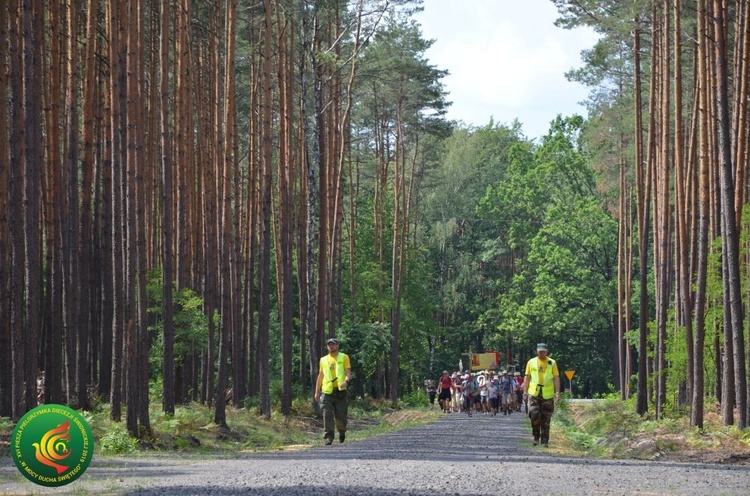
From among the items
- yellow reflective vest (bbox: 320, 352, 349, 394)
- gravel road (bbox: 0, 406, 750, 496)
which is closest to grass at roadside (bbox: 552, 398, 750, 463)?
gravel road (bbox: 0, 406, 750, 496)

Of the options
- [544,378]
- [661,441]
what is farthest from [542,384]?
[661,441]

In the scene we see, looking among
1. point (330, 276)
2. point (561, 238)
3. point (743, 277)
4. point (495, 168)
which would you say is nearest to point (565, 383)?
point (561, 238)

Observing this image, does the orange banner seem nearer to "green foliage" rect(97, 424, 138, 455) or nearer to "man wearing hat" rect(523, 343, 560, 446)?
"man wearing hat" rect(523, 343, 560, 446)

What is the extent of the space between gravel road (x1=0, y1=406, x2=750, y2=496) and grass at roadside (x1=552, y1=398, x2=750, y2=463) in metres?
2.12

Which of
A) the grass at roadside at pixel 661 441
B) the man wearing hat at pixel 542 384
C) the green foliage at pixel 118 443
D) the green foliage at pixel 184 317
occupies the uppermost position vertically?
the green foliage at pixel 184 317

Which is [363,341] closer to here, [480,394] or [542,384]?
[480,394]

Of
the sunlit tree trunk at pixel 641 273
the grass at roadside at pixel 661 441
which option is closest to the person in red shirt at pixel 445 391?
the sunlit tree trunk at pixel 641 273

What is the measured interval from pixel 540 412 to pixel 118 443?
25.4 ft

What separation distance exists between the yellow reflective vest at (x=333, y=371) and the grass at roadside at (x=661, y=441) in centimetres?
421

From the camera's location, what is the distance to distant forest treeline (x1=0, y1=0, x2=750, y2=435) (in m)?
21.8

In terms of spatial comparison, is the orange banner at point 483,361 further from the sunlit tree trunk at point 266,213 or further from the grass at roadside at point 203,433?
the sunlit tree trunk at point 266,213

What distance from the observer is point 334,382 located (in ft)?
63.8

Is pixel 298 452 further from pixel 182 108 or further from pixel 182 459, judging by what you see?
pixel 182 108

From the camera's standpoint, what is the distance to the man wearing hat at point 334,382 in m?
19.2
